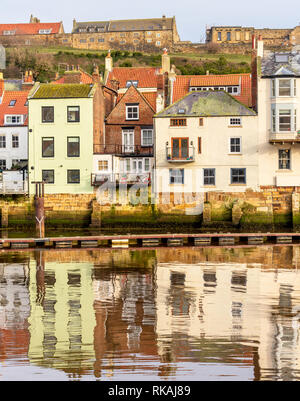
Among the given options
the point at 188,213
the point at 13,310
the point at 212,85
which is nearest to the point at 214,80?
the point at 212,85

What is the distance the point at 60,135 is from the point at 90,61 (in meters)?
63.0

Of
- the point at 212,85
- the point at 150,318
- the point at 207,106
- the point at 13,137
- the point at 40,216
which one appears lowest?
the point at 150,318

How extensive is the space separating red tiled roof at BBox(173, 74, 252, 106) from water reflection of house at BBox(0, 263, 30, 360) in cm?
2873

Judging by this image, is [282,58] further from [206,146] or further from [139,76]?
[139,76]

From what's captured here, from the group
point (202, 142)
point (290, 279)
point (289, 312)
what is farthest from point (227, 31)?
point (289, 312)

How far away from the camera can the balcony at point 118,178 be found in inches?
2363

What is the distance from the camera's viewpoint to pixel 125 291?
33.6 metres

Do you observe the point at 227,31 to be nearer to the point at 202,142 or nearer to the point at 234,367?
the point at 202,142

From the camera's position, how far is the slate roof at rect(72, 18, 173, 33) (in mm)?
145750

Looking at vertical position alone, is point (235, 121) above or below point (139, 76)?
below

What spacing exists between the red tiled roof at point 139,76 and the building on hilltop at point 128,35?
67162mm

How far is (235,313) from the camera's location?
28.1m

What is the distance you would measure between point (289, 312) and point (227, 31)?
122 metres

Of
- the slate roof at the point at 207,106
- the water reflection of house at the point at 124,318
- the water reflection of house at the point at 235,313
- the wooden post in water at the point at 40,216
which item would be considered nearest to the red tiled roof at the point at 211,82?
the slate roof at the point at 207,106
